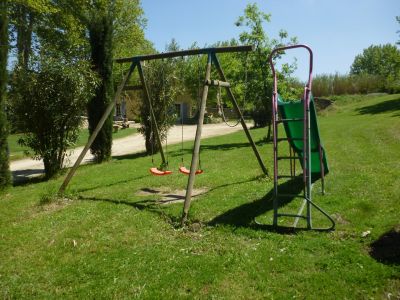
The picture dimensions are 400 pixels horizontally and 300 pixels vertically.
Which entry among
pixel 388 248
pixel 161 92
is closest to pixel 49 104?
pixel 161 92

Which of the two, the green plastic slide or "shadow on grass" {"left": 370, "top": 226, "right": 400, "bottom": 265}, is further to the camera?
the green plastic slide

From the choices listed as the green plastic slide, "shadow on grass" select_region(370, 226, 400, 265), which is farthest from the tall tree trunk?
"shadow on grass" select_region(370, 226, 400, 265)

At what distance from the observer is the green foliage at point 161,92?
16.9 meters

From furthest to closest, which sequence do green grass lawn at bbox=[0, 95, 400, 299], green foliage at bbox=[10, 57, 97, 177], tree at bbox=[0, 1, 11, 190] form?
green foliage at bbox=[10, 57, 97, 177] < tree at bbox=[0, 1, 11, 190] < green grass lawn at bbox=[0, 95, 400, 299]

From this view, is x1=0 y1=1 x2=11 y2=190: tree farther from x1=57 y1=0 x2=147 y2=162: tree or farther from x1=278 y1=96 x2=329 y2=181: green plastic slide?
x1=278 y1=96 x2=329 y2=181: green plastic slide

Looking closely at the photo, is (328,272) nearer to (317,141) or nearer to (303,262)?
(303,262)

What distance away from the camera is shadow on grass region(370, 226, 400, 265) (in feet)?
15.8

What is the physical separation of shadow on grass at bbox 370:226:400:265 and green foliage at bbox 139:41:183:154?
475 inches

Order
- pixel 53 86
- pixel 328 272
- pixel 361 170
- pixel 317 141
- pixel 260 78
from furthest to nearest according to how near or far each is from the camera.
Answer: pixel 260 78 < pixel 53 86 < pixel 361 170 < pixel 317 141 < pixel 328 272

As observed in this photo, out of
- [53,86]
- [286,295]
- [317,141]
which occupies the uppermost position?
[53,86]

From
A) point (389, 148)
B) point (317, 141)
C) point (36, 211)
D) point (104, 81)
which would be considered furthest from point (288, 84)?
point (36, 211)

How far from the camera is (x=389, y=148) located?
12.9 m

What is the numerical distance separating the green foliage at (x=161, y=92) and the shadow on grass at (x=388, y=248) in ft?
39.5

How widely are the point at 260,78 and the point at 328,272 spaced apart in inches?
605
